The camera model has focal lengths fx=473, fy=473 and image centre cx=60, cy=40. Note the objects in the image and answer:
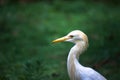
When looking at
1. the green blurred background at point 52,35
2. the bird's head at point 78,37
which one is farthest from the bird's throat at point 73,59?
the green blurred background at point 52,35

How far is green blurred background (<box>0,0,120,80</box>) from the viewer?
37.5ft

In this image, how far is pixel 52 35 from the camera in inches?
651

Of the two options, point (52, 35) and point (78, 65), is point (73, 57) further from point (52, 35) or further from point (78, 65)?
point (52, 35)

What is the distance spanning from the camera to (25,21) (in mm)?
18406

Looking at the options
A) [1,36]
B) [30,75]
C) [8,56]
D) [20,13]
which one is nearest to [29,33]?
[1,36]

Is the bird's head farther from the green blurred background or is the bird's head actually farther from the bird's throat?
the green blurred background

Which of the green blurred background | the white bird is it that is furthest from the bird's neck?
the green blurred background

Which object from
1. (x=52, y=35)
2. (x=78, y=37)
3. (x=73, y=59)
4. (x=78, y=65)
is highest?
(x=78, y=37)

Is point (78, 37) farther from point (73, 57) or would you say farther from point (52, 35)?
point (52, 35)

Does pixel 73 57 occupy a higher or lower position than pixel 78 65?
higher

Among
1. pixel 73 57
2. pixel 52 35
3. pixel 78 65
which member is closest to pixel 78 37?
pixel 73 57

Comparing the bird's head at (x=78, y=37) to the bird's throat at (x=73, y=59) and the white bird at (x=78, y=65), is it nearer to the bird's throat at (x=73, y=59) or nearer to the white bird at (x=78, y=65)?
the white bird at (x=78, y=65)

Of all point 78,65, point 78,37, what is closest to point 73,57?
point 78,65

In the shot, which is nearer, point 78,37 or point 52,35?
point 78,37
